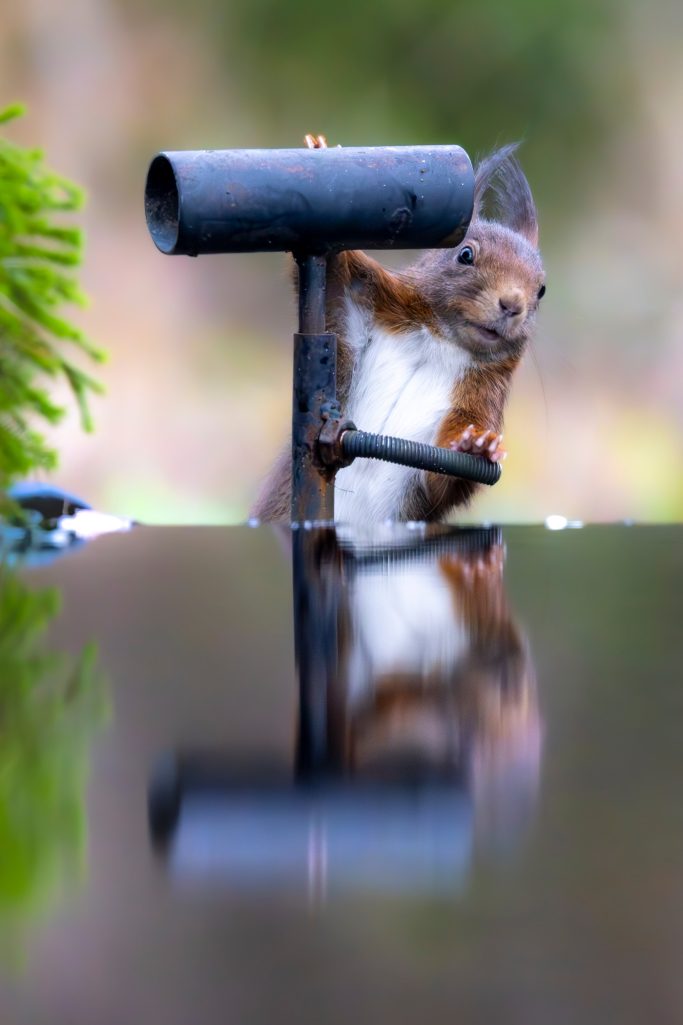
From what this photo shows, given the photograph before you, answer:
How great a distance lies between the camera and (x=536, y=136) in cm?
380

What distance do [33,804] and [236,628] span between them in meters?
0.37

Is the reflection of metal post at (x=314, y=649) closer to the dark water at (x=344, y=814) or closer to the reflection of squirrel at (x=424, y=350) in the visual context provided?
the dark water at (x=344, y=814)

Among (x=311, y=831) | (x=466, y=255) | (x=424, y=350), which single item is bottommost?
(x=311, y=831)

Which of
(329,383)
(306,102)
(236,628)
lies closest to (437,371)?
(329,383)

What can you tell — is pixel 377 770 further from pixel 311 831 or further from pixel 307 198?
→ pixel 307 198

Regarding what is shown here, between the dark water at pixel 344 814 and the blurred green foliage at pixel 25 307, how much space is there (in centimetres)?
17

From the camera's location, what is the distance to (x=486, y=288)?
7.11ft

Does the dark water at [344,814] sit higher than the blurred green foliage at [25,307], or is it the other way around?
the blurred green foliage at [25,307]

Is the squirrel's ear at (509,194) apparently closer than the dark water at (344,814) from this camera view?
No

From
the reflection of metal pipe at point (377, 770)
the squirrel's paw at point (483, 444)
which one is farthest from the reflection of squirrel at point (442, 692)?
the squirrel's paw at point (483, 444)

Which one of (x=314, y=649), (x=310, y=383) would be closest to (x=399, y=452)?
(x=310, y=383)

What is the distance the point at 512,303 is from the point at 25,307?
1193 millimetres

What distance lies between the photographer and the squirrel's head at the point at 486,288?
2.16 metres

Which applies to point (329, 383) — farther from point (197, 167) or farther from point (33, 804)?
point (33, 804)
